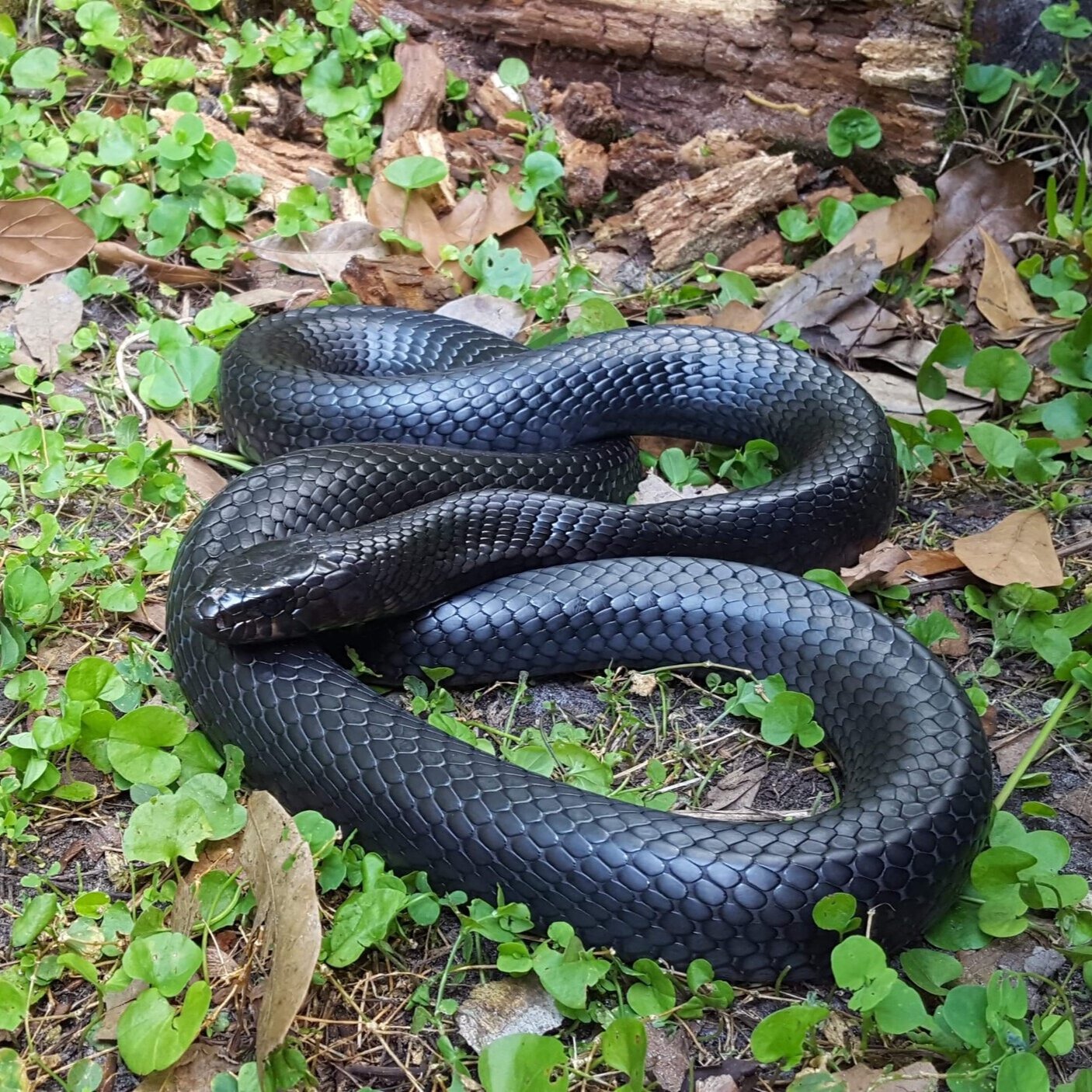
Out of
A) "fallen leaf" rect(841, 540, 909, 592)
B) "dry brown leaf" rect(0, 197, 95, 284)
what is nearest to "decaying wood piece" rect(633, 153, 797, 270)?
→ "fallen leaf" rect(841, 540, 909, 592)

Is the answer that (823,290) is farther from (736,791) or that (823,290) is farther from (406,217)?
(736,791)

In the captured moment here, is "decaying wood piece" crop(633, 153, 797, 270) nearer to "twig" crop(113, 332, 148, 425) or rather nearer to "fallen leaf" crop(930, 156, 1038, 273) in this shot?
"fallen leaf" crop(930, 156, 1038, 273)

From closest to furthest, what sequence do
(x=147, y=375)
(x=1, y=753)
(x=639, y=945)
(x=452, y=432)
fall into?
(x=639, y=945) < (x=1, y=753) < (x=452, y=432) < (x=147, y=375)

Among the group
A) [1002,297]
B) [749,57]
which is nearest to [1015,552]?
[1002,297]

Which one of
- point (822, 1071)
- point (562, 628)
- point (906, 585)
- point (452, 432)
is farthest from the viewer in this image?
point (452, 432)

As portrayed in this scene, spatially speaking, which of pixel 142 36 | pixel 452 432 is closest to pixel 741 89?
pixel 452 432

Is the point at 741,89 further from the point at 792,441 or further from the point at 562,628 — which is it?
the point at 562,628
